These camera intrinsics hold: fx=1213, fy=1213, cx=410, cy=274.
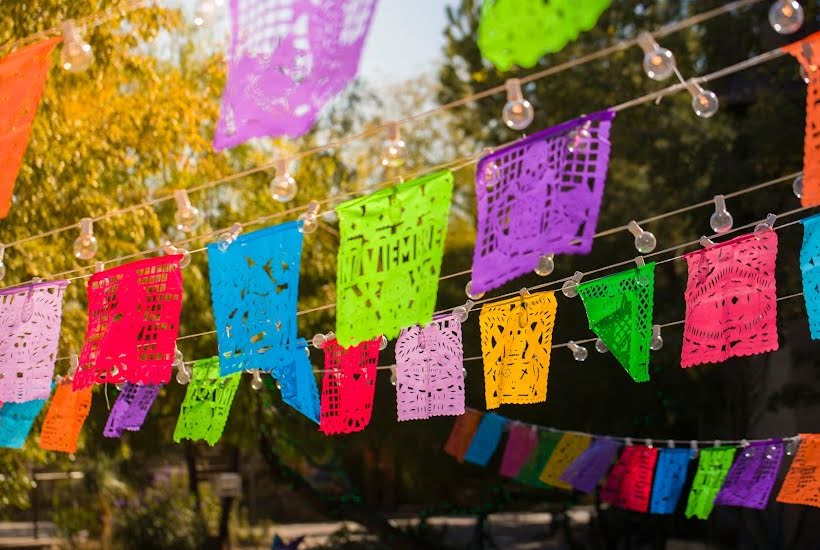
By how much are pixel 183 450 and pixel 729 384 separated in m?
8.79

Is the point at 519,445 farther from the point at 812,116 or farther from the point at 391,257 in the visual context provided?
the point at 812,116

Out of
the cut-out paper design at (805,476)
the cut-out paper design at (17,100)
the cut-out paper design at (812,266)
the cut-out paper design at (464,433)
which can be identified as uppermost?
the cut-out paper design at (464,433)

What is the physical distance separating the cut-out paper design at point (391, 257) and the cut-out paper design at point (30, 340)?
2191 millimetres

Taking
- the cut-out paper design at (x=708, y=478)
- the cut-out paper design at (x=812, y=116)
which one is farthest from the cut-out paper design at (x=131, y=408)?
the cut-out paper design at (x=812, y=116)

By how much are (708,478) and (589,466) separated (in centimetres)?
239

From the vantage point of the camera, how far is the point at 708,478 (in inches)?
388

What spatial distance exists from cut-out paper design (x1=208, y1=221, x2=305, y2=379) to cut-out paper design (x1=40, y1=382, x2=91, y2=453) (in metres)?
3.10

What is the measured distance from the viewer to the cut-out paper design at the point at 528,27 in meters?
3.05

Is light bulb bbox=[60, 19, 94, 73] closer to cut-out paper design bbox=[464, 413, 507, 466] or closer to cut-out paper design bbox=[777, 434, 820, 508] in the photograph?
cut-out paper design bbox=[777, 434, 820, 508]

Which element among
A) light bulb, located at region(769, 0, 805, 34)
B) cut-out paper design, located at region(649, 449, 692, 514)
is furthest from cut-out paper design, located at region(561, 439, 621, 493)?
light bulb, located at region(769, 0, 805, 34)

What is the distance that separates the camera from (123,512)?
19.3 m

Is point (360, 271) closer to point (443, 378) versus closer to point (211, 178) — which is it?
point (443, 378)

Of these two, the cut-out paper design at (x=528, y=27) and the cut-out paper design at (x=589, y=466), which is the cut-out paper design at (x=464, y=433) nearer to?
the cut-out paper design at (x=589, y=466)

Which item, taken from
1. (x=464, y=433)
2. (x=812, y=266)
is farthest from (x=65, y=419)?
(x=464, y=433)
